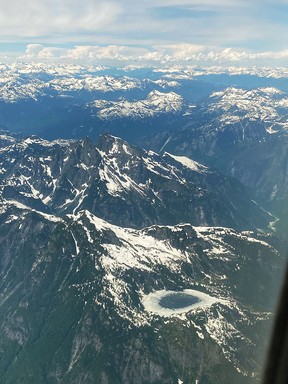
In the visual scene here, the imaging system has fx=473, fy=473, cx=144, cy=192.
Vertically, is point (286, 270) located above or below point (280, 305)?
above

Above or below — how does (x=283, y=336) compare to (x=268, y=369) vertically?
above

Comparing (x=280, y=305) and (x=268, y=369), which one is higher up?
(x=280, y=305)

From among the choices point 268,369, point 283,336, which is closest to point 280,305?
point 283,336

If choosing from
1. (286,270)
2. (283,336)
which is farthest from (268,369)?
(286,270)

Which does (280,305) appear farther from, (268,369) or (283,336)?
(268,369)

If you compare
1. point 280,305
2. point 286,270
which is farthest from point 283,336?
Answer: point 286,270

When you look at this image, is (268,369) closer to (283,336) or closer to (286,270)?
(283,336)

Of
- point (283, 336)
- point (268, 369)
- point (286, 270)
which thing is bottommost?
point (268, 369)

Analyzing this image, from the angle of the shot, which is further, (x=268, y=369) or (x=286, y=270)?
(x=268, y=369)
